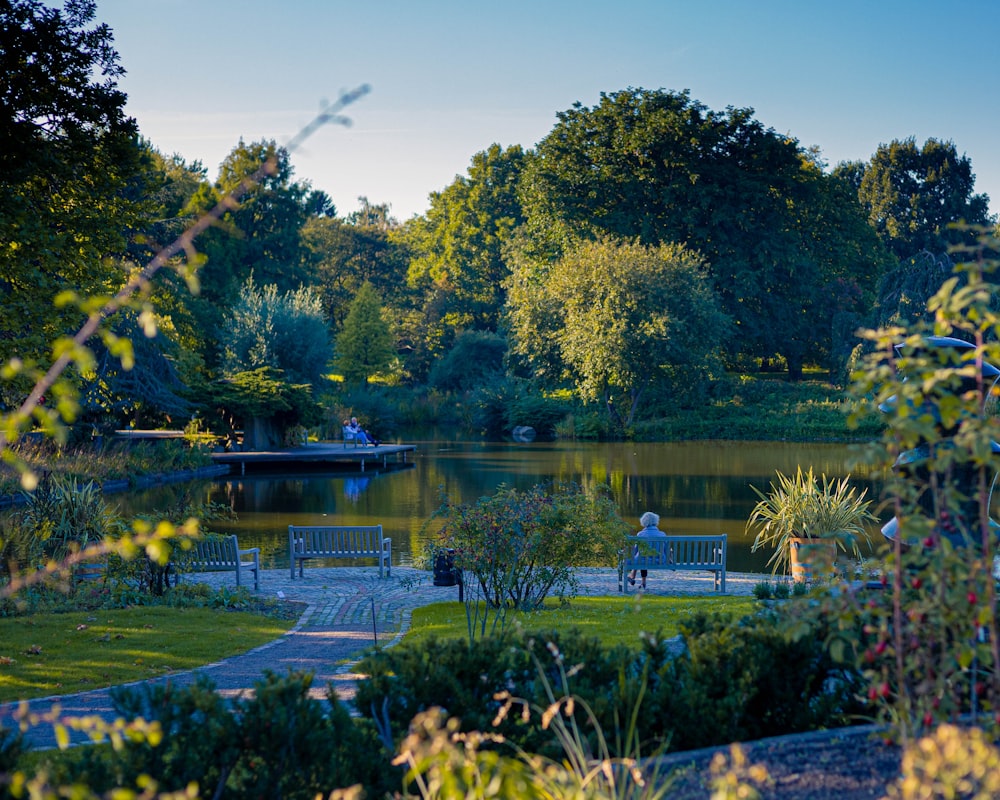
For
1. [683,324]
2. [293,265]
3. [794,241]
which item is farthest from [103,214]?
[293,265]

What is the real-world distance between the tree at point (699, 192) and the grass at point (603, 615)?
121 feet

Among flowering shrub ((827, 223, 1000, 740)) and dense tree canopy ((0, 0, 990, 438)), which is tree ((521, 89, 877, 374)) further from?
flowering shrub ((827, 223, 1000, 740))

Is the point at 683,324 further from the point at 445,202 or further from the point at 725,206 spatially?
the point at 445,202

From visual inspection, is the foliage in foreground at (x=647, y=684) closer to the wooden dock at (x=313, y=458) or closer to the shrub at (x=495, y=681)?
the shrub at (x=495, y=681)

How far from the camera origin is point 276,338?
1602 inches

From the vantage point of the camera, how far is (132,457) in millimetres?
28625

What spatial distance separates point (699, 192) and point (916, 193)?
21.3 metres

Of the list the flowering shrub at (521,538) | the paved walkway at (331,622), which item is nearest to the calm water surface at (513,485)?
the paved walkway at (331,622)

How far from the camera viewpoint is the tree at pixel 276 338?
4034 centimetres

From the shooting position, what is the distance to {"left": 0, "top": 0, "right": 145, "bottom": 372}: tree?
50.3ft

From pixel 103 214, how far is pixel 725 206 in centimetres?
3514

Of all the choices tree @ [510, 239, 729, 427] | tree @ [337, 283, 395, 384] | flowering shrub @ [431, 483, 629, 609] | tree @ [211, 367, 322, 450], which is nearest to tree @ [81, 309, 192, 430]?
tree @ [211, 367, 322, 450]

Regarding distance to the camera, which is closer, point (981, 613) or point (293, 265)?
point (981, 613)

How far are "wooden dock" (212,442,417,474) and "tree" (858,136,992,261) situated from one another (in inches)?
1516
